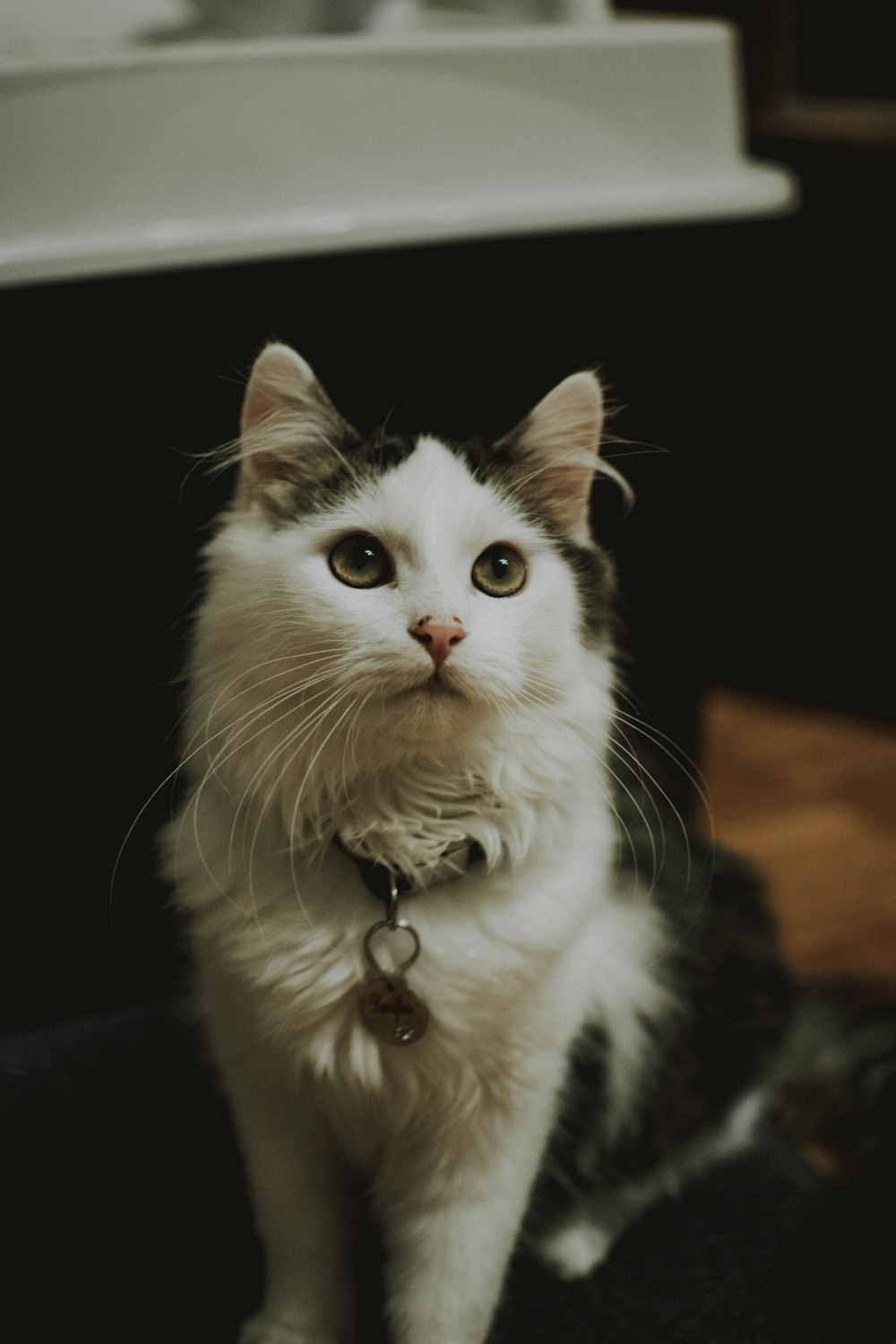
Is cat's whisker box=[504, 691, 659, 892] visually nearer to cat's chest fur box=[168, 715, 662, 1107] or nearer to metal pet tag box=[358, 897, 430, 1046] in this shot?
cat's chest fur box=[168, 715, 662, 1107]

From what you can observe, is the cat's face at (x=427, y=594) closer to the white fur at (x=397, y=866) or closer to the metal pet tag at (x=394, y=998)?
the white fur at (x=397, y=866)

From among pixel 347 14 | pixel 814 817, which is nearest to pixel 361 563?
pixel 347 14

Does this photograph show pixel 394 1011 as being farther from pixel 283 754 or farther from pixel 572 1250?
pixel 572 1250

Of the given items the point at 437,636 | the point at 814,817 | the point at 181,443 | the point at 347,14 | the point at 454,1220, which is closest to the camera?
the point at 437,636

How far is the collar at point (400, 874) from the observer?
1.91 ft

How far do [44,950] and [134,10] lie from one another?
0.96m

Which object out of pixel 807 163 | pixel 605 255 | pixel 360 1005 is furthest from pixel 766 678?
pixel 360 1005

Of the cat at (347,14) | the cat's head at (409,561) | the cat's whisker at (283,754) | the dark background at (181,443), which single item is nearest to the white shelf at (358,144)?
the dark background at (181,443)

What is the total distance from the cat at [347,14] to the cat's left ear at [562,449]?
574 mm

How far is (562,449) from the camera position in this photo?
559mm

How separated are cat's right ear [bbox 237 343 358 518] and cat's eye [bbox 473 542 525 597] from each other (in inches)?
3.8

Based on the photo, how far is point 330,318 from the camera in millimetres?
782

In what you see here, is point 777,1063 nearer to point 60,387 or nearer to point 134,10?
point 60,387

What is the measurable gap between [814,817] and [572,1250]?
34.9 inches
